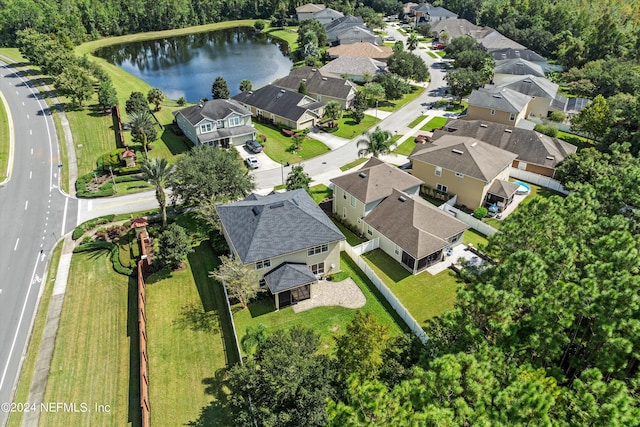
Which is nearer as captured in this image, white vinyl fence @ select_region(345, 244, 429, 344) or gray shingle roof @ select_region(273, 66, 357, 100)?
white vinyl fence @ select_region(345, 244, 429, 344)

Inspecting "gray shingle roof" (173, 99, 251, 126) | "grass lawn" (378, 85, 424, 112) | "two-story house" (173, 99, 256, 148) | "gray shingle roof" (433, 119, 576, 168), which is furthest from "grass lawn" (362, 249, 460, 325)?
"grass lawn" (378, 85, 424, 112)

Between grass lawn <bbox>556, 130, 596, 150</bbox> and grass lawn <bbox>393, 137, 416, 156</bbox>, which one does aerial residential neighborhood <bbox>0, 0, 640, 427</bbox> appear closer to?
grass lawn <bbox>556, 130, 596, 150</bbox>

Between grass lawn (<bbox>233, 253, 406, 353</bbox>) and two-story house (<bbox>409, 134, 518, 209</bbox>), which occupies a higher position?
two-story house (<bbox>409, 134, 518, 209</bbox>)

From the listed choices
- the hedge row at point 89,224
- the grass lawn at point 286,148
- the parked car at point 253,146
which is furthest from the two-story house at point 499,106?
the hedge row at point 89,224

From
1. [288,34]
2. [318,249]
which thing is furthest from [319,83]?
[288,34]

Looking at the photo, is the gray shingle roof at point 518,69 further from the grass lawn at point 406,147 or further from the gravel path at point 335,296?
the gravel path at point 335,296

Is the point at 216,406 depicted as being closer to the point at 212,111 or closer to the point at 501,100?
the point at 212,111
